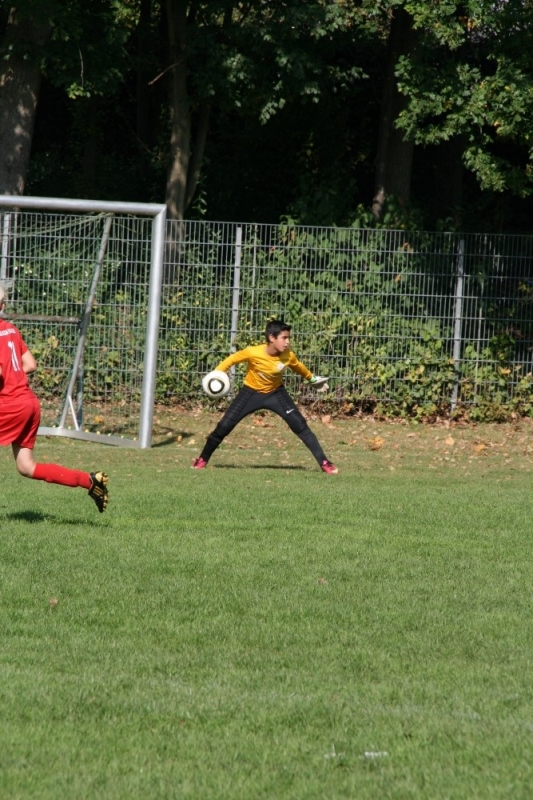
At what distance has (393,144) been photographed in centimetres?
2055

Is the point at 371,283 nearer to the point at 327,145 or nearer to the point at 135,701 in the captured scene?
the point at 327,145

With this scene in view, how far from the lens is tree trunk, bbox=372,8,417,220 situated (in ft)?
66.8

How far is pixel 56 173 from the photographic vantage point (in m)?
24.4

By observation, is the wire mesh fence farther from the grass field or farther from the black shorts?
the grass field

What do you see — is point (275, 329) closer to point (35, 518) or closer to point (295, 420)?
point (295, 420)

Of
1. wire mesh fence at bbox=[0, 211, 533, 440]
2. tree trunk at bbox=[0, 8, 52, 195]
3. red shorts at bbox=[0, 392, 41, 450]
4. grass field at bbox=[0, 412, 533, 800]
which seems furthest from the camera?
tree trunk at bbox=[0, 8, 52, 195]

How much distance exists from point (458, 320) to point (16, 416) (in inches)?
393

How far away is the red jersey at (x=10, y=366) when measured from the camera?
862cm

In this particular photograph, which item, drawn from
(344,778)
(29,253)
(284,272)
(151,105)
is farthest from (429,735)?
(151,105)

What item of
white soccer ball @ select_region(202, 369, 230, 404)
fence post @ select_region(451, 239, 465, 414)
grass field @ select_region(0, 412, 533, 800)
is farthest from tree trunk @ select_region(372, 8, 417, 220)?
grass field @ select_region(0, 412, 533, 800)

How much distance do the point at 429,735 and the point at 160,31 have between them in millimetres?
18409

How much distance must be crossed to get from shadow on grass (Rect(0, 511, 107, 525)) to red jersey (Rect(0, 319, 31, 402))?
1024 millimetres

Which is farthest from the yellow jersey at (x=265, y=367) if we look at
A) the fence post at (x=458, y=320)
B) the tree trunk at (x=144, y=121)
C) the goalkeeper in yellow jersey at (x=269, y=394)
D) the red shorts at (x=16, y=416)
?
the tree trunk at (x=144, y=121)

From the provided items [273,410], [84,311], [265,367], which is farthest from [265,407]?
[84,311]
